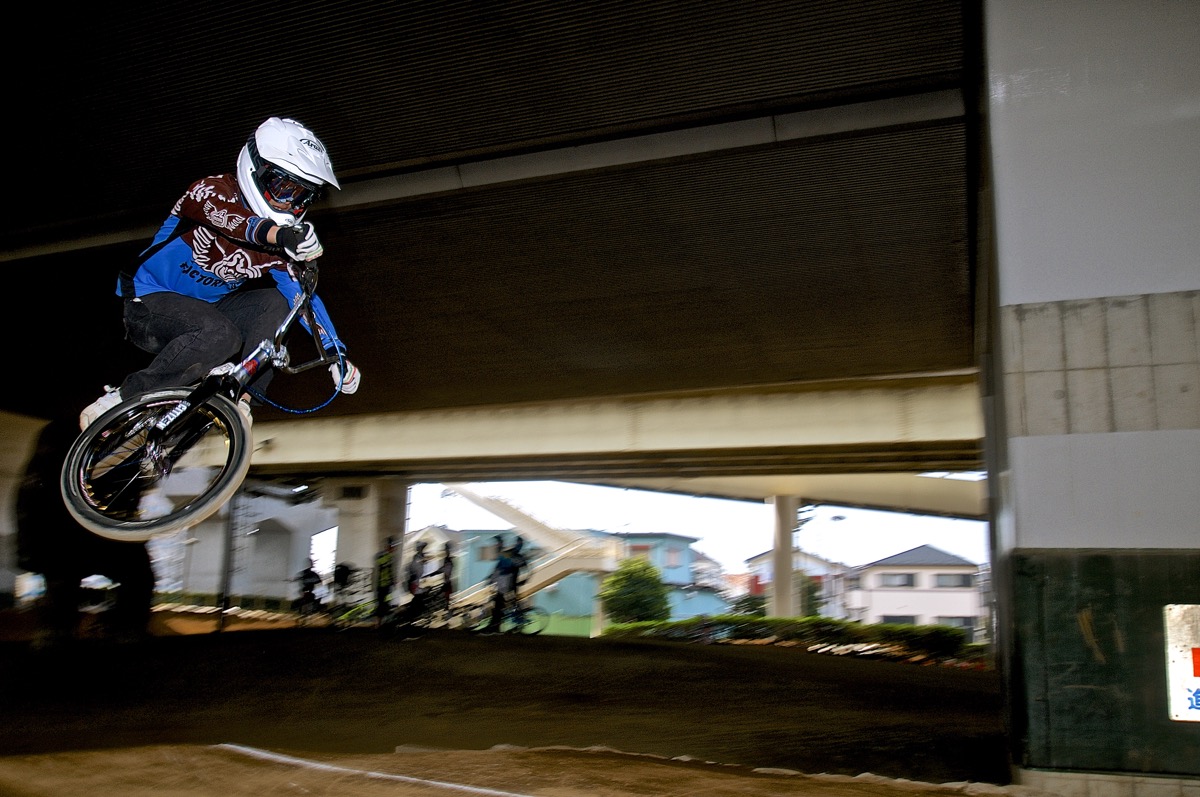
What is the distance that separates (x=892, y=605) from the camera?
176 feet

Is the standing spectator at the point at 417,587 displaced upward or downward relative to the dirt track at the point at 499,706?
upward

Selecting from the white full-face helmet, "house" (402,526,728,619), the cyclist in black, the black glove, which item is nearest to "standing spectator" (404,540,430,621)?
the cyclist in black

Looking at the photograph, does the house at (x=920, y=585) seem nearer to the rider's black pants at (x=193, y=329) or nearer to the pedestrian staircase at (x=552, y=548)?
the pedestrian staircase at (x=552, y=548)

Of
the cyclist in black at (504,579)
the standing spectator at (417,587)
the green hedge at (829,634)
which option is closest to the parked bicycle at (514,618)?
the cyclist in black at (504,579)

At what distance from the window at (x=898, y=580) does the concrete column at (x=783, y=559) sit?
26.2 meters

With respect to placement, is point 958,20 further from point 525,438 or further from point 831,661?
point 525,438

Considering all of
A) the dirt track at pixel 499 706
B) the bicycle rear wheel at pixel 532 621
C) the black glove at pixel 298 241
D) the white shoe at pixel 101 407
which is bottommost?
the dirt track at pixel 499 706

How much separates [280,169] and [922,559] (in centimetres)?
5374

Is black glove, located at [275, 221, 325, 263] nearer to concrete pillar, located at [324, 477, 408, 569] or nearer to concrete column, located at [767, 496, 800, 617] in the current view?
concrete pillar, located at [324, 477, 408, 569]

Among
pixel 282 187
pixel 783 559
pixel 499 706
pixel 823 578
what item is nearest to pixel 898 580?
pixel 823 578

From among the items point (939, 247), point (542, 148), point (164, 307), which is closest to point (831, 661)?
point (939, 247)

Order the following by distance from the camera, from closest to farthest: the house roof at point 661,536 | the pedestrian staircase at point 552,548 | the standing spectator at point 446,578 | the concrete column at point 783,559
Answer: the standing spectator at point 446,578
the concrete column at point 783,559
the pedestrian staircase at point 552,548
the house roof at point 661,536

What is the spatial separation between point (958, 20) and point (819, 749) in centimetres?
596

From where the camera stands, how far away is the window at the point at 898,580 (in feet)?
170
